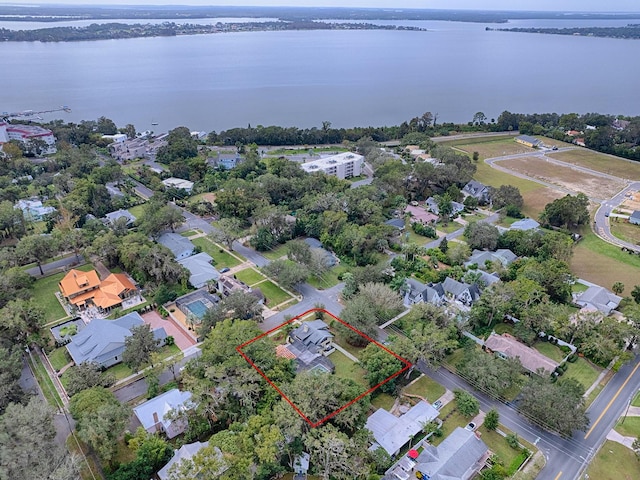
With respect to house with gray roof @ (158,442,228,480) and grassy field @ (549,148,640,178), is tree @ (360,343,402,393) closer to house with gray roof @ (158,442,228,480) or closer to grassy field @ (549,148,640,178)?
house with gray roof @ (158,442,228,480)

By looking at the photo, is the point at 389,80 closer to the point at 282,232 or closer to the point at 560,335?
the point at 282,232

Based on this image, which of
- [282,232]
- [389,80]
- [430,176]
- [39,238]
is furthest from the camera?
[389,80]

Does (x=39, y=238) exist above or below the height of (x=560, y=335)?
above

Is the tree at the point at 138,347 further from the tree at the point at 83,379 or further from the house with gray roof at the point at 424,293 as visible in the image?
the house with gray roof at the point at 424,293

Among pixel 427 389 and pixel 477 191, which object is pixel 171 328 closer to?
pixel 427 389

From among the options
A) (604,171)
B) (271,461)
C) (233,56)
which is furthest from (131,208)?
(233,56)

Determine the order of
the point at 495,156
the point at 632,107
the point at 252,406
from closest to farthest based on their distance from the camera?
the point at 252,406 → the point at 495,156 → the point at 632,107

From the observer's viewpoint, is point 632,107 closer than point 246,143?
No

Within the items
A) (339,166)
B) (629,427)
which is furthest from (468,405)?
(339,166)
